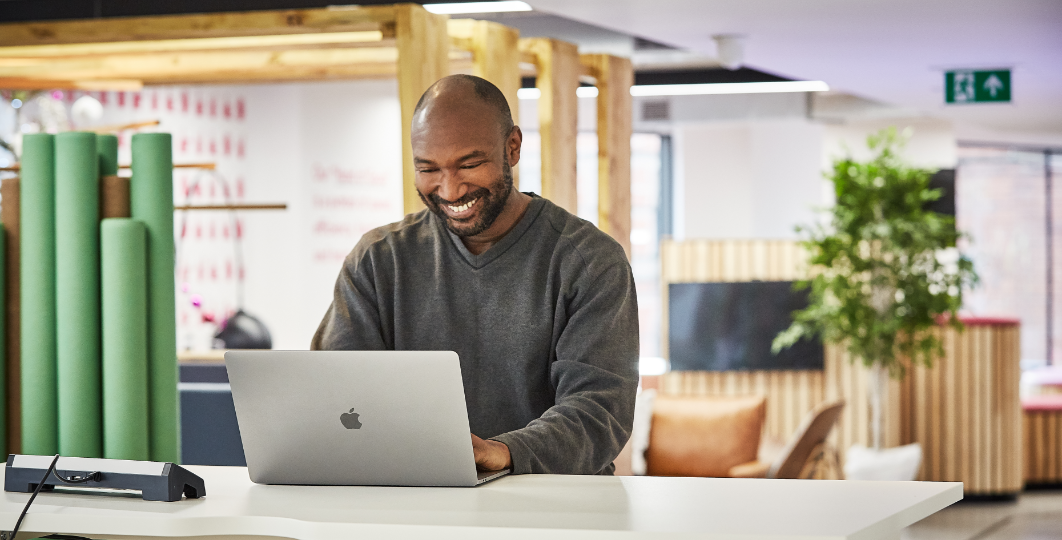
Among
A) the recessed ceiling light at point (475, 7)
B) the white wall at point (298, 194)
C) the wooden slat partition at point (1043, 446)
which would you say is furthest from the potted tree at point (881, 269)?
the white wall at point (298, 194)

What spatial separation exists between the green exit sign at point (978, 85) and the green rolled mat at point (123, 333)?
592cm

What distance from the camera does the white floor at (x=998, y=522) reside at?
7.14m

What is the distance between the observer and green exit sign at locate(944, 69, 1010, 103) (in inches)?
277

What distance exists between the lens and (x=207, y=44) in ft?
13.4

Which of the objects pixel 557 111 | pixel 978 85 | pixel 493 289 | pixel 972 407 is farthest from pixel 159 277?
pixel 972 407

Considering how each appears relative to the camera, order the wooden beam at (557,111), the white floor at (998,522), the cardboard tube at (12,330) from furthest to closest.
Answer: the white floor at (998,522) < the wooden beam at (557,111) < the cardboard tube at (12,330)

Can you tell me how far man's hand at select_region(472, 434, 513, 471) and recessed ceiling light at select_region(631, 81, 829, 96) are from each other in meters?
6.91

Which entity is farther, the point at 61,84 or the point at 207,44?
the point at 61,84

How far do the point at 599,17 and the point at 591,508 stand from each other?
13.9 feet

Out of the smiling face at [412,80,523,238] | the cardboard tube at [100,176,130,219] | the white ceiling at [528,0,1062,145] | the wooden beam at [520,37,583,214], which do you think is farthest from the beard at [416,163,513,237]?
the white ceiling at [528,0,1062,145]

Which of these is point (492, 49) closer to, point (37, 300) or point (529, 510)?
point (37, 300)

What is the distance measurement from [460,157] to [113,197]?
1027 mm

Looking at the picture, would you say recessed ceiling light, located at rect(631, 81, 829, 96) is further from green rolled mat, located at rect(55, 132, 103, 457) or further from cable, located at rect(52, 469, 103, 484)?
cable, located at rect(52, 469, 103, 484)

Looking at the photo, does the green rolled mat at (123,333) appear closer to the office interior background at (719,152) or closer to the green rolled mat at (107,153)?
the green rolled mat at (107,153)
